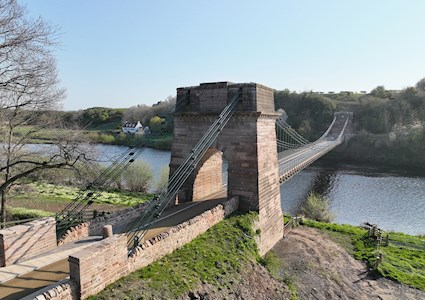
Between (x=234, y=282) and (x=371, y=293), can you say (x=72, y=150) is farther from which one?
(x=371, y=293)

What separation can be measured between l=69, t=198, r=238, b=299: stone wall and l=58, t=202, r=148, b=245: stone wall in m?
2.11

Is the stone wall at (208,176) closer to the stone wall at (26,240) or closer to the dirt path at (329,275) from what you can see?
the dirt path at (329,275)

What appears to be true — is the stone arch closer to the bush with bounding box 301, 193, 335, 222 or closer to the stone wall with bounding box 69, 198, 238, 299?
the stone wall with bounding box 69, 198, 238, 299

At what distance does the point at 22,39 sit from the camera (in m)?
9.87

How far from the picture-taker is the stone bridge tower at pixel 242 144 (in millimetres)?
11688

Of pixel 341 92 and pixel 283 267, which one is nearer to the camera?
pixel 283 267

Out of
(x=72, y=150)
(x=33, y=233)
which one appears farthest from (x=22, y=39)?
(x=33, y=233)

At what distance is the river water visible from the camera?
2230 centimetres

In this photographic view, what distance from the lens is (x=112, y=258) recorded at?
638 centimetres

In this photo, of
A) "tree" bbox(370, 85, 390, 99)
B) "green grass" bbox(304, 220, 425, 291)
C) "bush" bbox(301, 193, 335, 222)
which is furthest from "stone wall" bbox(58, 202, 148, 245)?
"tree" bbox(370, 85, 390, 99)

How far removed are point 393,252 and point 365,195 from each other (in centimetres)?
1440

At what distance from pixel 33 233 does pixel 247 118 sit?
758cm

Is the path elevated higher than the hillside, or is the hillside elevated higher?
the path

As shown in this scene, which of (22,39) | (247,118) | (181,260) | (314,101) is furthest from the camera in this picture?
(314,101)
